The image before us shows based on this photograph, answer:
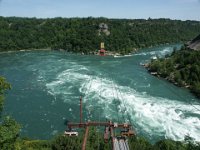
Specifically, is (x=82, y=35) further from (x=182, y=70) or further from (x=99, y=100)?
(x=99, y=100)

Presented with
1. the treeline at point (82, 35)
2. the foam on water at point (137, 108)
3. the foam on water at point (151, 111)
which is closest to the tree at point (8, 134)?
the foam on water at point (137, 108)

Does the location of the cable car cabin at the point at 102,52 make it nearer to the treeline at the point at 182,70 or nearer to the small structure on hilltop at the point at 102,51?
the small structure on hilltop at the point at 102,51

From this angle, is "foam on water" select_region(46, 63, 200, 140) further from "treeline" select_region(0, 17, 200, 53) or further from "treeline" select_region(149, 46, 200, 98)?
"treeline" select_region(0, 17, 200, 53)

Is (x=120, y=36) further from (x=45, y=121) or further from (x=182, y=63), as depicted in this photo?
(x=45, y=121)

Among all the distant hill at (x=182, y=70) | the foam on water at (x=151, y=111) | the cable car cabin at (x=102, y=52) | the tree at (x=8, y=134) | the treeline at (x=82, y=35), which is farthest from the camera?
the treeline at (x=82, y=35)

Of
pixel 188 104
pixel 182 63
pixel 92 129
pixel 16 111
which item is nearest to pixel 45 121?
pixel 16 111

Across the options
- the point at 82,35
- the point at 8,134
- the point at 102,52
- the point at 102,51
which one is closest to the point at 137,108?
the point at 8,134
